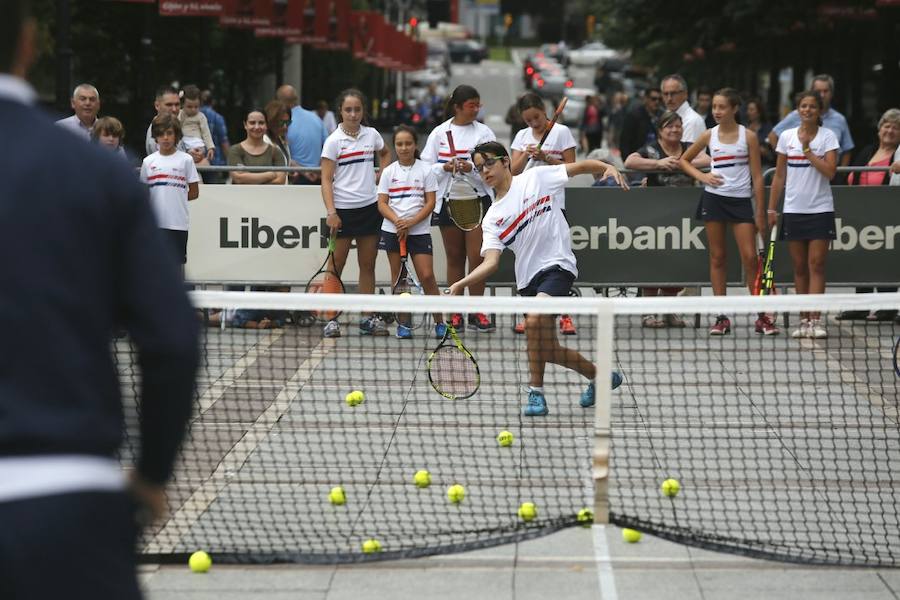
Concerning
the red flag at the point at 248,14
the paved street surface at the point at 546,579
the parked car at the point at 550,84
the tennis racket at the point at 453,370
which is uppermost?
the parked car at the point at 550,84

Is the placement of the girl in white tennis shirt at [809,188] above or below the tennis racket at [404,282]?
above

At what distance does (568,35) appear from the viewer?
150m

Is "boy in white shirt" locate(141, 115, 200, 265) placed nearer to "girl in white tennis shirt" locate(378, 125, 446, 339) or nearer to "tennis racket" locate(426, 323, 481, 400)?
"girl in white tennis shirt" locate(378, 125, 446, 339)

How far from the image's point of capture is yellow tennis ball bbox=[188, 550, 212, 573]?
6.19m

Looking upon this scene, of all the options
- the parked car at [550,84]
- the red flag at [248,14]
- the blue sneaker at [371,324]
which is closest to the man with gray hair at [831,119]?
the blue sneaker at [371,324]

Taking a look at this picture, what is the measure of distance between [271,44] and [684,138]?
31.7 m

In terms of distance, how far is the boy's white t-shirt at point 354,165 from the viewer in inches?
507

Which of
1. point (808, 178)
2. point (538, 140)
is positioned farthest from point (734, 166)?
point (538, 140)

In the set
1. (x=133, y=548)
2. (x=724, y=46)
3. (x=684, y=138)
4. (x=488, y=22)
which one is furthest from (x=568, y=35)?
(x=133, y=548)

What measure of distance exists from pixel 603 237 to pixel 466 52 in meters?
103

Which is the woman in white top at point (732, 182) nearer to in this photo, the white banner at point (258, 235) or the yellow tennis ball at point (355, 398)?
the white banner at point (258, 235)

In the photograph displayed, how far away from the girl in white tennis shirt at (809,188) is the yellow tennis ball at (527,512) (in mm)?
6135

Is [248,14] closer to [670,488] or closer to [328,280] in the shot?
[328,280]

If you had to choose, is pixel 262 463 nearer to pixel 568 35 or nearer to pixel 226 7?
pixel 226 7
